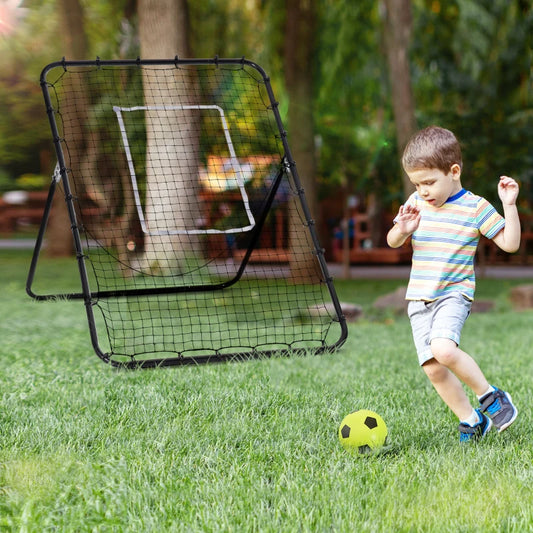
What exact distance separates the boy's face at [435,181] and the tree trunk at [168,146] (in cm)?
428

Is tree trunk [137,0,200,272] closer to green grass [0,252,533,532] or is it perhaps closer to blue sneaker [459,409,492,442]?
green grass [0,252,533,532]

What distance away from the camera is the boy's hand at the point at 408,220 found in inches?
119

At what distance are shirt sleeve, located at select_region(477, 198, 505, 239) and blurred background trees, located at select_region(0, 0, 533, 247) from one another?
26.0 ft

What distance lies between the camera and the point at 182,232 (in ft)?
15.9

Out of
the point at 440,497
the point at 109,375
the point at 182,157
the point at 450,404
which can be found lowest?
the point at 182,157

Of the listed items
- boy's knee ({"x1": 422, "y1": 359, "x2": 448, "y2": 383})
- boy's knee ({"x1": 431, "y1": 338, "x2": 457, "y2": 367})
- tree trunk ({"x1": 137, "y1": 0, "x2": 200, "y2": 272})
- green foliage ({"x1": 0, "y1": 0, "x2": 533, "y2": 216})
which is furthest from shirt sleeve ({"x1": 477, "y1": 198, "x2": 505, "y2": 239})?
green foliage ({"x1": 0, "y1": 0, "x2": 533, "y2": 216})

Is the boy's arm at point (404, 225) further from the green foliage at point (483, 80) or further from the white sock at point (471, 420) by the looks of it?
the green foliage at point (483, 80)

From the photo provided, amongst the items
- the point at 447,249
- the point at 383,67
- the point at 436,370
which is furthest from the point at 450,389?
the point at 383,67

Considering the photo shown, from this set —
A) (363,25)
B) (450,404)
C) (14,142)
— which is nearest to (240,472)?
(450,404)

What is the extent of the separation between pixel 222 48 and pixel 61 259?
6.02 metres

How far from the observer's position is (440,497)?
238cm

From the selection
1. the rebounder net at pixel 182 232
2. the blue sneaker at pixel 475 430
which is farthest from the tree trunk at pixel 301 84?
the blue sneaker at pixel 475 430

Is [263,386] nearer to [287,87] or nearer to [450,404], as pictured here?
[450,404]

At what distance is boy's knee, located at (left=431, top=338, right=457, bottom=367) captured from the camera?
2.96 metres
